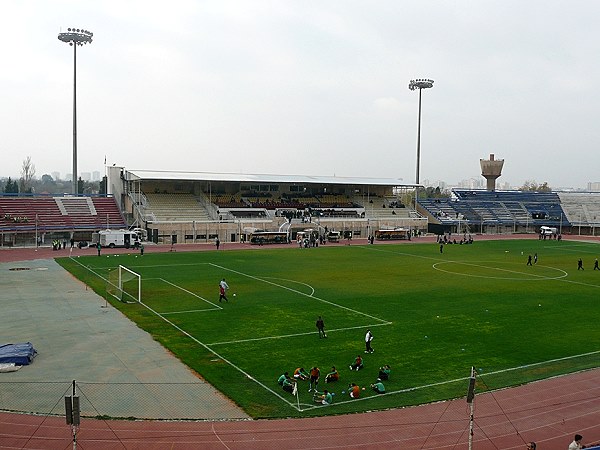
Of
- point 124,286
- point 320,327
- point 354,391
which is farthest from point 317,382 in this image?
point 124,286

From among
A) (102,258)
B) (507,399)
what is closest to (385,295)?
(507,399)

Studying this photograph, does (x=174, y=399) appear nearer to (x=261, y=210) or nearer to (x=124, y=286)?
(x=124, y=286)

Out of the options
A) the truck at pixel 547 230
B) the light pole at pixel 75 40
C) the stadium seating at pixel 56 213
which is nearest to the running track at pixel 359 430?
the stadium seating at pixel 56 213

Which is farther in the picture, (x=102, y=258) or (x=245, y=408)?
A: (x=102, y=258)

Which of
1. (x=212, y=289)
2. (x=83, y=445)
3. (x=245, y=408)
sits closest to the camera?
(x=83, y=445)

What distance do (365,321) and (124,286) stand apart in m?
16.9

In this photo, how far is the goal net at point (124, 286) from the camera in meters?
35.1

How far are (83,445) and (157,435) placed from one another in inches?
72.9

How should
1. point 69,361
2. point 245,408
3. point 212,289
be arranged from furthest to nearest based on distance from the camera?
1. point 212,289
2. point 69,361
3. point 245,408

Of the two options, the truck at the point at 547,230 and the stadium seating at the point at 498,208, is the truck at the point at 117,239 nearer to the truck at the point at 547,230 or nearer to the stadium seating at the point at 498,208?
the stadium seating at the point at 498,208

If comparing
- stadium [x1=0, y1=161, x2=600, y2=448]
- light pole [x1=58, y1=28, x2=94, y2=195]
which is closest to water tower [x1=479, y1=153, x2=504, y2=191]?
stadium [x1=0, y1=161, x2=600, y2=448]

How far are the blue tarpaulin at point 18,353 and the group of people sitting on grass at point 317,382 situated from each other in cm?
954

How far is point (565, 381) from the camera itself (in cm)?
2072

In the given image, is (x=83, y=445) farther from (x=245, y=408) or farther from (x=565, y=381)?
(x=565, y=381)
